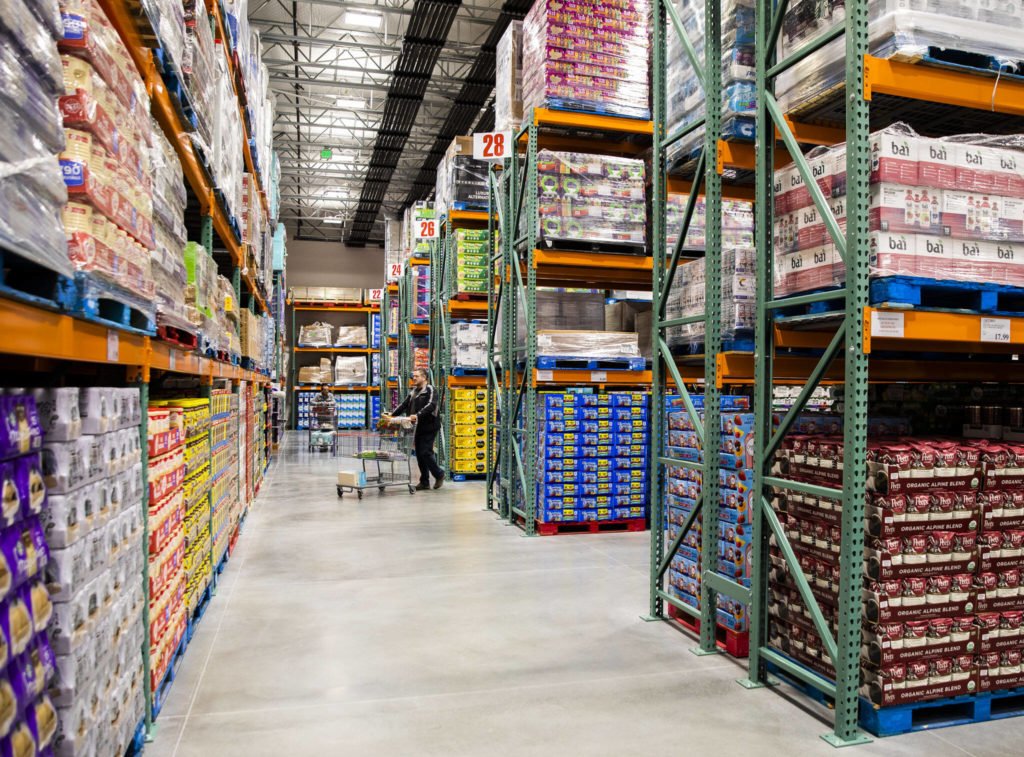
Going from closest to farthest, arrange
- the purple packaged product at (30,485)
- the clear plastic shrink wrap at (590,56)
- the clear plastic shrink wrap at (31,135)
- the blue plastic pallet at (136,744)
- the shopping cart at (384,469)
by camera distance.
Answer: the clear plastic shrink wrap at (31,135), the purple packaged product at (30,485), the blue plastic pallet at (136,744), the clear plastic shrink wrap at (590,56), the shopping cart at (384,469)

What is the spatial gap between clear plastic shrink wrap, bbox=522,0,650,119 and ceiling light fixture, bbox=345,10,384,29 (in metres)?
8.40

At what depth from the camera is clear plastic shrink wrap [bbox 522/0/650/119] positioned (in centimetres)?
746

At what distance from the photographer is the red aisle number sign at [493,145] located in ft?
26.1

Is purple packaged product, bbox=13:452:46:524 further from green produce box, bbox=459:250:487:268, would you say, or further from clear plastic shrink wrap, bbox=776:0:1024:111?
green produce box, bbox=459:250:487:268

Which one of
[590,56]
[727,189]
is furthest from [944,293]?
[590,56]

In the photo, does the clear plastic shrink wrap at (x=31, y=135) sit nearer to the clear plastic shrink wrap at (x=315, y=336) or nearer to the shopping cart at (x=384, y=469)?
the shopping cart at (x=384, y=469)

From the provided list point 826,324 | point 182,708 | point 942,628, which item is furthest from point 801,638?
point 182,708

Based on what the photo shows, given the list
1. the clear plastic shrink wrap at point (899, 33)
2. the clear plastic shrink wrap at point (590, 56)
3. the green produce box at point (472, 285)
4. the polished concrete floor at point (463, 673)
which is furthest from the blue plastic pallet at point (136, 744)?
the green produce box at point (472, 285)

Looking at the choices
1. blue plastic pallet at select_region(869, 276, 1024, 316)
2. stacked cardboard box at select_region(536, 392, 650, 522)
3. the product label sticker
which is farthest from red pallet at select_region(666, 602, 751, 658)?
stacked cardboard box at select_region(536, 392, 650, 522)

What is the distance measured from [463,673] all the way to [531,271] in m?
4.49

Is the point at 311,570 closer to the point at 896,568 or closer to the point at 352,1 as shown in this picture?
the point at 896,568

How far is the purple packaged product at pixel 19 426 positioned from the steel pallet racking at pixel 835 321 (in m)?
2.93

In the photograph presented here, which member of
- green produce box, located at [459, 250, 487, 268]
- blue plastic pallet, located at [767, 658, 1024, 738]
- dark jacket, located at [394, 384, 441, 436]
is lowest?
blue plastic pallet, located at [767, 658, 1024, 738]

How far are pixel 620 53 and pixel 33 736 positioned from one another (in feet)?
24.7
